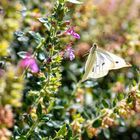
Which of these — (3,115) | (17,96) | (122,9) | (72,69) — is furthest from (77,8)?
(122,9)

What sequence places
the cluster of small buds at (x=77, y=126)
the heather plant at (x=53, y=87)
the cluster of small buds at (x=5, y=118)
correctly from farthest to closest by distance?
the cluster of small buds at (x=77, y=126) < the cluster of small buds at (x=5, y=118) < the heather plant at (x=53, y=87)

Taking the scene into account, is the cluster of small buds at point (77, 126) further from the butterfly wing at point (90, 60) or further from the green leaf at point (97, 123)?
the butterfly wing at point (90, 60)

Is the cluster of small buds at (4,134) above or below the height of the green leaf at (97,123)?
above

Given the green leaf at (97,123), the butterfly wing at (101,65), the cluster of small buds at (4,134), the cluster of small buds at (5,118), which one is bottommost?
the green leaf at (97,123)

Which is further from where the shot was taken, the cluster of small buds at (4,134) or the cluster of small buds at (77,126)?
the cluster of small buds at (77,126)

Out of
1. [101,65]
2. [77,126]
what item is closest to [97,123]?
[77,126]

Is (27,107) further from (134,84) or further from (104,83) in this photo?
(104,83)

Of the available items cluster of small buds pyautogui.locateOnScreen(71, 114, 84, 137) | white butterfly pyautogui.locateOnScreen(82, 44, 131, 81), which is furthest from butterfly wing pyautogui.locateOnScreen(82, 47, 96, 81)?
cluster of small buds pyautogui.locateOnScreen(71, 114, 84, 137)

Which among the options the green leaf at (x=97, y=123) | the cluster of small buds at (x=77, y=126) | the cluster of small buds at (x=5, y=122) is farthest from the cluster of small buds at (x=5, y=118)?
the green leaf at (x=97, y=123)

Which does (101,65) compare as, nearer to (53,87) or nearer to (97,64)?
(97,64)
